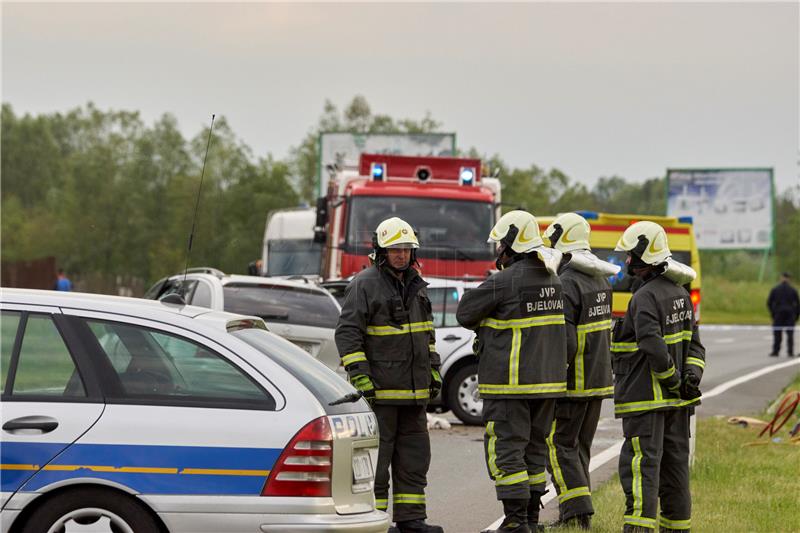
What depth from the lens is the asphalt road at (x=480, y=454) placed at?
9211 millimetres

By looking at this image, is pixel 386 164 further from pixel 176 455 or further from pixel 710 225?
pixel 710 225

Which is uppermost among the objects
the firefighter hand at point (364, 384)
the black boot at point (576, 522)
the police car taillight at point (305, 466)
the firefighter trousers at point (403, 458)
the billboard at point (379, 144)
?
the billboard at point (379, 144)

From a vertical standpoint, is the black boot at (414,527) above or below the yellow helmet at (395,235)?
below

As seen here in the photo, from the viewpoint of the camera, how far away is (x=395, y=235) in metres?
7.93

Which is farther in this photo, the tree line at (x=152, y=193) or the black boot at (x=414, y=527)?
the tree line at (x=152, y=193)

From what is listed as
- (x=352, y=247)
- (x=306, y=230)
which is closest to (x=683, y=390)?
(x=352, y=247)

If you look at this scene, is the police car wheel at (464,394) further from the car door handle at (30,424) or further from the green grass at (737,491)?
the car door handle at (30,424)

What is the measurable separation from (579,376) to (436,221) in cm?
876

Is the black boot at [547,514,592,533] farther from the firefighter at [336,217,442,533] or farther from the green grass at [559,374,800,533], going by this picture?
the firefighter at [336,217,442,533]

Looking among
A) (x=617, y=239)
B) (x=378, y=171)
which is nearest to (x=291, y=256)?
(x=378, y=171)

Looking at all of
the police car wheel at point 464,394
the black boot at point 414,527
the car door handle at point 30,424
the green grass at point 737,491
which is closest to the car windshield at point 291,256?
the police car wheel at point 464,394

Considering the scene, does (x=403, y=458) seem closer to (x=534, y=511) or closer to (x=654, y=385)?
(x=534, y=511)

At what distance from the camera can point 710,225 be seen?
54.0 meters

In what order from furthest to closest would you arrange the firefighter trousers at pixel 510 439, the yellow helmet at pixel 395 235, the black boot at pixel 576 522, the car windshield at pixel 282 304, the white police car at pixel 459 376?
the white police car at pixel 459 376
the car windshield at pixel 282 304
the black boot at pixel 576 522
the yellow helmet at pixel 395 235
the firefighter trousers at pixel 510 439
